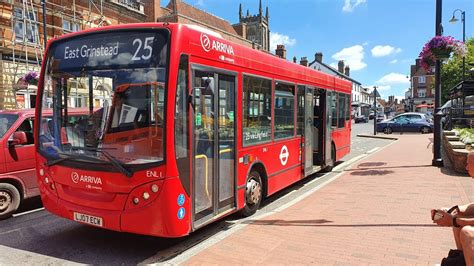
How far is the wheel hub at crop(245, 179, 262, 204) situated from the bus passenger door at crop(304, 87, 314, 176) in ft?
8.34

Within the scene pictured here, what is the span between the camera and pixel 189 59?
472cm

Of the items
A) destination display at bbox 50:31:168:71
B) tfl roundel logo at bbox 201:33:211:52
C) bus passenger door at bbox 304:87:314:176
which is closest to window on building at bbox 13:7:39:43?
bus passenger door at bbox 304:87:314:176

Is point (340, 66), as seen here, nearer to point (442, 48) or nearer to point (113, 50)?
point (442, 48)

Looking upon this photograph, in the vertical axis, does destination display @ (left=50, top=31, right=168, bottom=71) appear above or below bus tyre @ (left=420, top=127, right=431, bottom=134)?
above

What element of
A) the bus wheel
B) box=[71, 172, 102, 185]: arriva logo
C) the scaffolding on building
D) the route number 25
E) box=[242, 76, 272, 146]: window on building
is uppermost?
the scaffolding on building

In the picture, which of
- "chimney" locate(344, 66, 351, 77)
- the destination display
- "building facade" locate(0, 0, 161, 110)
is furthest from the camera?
"chimney" locate(344, 66, 351, 77)

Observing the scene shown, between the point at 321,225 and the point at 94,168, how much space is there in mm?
3390

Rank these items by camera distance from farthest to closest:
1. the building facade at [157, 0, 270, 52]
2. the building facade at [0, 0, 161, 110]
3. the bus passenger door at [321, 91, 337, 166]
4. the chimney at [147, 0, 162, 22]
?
the building facade at [157, 0, 270, 52] < the chimney at [147, 0, 162, 22] < the building facade at [0, 0, 161, 110] < the bus passenger door at [321, 91, 337, 166]

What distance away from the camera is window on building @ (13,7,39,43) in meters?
19.9

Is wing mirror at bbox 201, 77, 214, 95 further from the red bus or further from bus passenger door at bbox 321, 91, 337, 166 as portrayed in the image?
bus passenger door at bbox 321, 91, 337, 166

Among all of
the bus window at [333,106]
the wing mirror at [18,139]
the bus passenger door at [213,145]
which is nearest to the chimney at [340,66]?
the bus window at [333,106]

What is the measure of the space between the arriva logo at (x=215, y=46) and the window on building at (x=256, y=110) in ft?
2.02

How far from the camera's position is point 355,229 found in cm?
554

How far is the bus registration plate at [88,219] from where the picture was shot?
4629 mm
